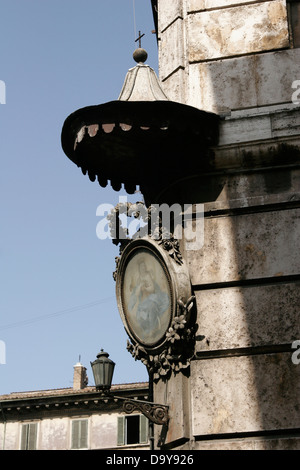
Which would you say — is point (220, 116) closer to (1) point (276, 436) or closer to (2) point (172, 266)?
(2) point (172, 266)

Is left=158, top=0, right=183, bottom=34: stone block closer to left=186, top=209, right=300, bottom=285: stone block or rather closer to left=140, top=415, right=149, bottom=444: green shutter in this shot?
left=186, top=209, right=300, bottom=285: stone block

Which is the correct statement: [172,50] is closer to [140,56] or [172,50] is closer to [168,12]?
[140,56]

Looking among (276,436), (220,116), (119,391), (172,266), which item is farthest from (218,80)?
(119,391)

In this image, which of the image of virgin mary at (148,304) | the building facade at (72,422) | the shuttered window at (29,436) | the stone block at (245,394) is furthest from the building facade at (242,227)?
the shuttered window at (29,436)

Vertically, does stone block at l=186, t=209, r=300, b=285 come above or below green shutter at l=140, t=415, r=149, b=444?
below

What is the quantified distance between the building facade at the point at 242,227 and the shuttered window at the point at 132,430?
87.8 feet

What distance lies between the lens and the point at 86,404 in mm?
35219

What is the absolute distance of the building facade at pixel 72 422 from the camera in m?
34.5

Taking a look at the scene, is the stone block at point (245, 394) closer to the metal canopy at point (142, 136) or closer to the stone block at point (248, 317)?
the stone block at point (248, 317)

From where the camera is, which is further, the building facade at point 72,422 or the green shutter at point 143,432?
the building facade at point 72,422

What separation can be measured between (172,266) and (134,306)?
0.65 m

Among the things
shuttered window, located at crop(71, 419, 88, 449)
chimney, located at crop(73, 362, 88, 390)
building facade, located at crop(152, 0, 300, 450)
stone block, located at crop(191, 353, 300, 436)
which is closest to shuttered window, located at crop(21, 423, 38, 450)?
shuttered window, located at crop(71, 419, 88, 449)

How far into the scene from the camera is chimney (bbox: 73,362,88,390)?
1547 inches

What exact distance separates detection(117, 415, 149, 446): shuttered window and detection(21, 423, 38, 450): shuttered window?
3.80 meters
